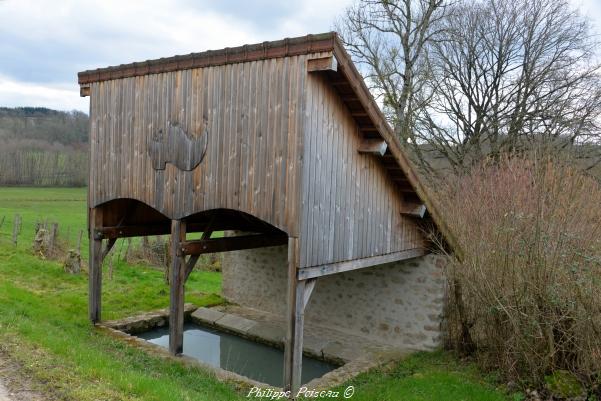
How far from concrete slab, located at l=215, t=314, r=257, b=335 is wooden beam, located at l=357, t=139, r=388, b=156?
17.9 ft

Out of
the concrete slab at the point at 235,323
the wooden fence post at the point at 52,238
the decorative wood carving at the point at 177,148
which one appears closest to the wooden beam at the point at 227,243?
the decorative wood carving at the point at 177,148

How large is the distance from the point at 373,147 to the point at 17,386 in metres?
5.09

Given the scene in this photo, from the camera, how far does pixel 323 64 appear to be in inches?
228

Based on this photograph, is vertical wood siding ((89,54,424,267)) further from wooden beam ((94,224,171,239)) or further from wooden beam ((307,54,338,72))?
wooden beam ((94,224,171,239))

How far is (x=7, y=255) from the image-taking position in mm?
13688

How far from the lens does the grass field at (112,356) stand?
496 centimetres

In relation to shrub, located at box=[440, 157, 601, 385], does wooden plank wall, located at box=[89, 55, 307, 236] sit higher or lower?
higher

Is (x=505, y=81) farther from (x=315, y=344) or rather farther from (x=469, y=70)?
(x=315, y=344)

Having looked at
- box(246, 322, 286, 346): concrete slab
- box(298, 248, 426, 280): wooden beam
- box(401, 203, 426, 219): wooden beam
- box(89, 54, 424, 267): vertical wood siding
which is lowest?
box(246, 322, 286, 346): concrete slab

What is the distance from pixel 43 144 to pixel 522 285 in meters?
44.7

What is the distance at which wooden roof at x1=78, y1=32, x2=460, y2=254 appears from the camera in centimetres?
588

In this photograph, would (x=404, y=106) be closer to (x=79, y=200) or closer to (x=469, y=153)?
(x=469, y=153)

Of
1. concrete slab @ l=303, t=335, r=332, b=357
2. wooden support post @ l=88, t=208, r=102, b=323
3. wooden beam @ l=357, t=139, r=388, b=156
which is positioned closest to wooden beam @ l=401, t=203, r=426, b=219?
wooden beam @ l=357, t=139, r=388, b=156

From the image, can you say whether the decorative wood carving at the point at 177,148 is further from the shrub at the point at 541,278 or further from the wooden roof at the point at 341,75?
the shrub at the point at 541,278
